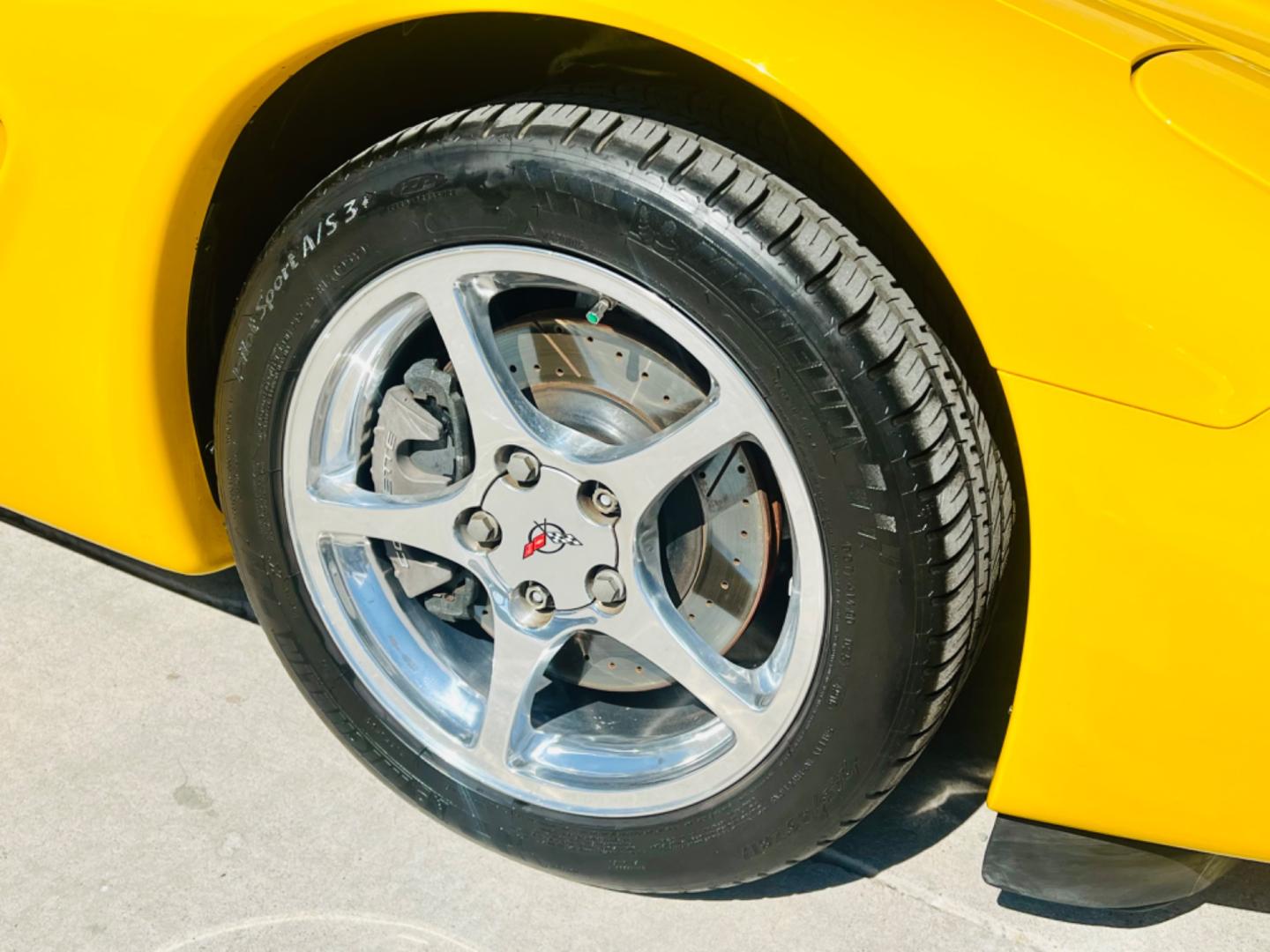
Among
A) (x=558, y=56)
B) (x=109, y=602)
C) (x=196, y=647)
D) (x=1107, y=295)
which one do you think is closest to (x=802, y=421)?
(x=1107, y=295)

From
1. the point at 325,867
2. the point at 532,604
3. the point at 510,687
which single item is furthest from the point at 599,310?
the point at 325,867

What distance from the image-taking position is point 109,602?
2240 mm

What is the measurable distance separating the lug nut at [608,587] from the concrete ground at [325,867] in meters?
0.44

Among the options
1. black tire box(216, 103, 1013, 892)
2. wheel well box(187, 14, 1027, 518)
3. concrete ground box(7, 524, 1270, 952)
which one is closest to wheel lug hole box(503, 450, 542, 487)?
black tire box(216, 103, 1013, 892)

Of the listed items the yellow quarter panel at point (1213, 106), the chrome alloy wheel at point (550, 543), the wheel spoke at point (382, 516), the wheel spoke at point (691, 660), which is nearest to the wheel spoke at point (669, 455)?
the chrome alloy wheel at point (550, 543)

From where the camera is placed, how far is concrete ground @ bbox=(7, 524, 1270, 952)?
5.53 ft

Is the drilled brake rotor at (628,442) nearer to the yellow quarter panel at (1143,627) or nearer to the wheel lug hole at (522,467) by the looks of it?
the wheel lug hole at (522,467)

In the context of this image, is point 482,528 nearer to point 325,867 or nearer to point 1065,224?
point 325,867

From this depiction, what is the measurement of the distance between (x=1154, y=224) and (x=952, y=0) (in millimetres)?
319

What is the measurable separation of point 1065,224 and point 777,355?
30 cm

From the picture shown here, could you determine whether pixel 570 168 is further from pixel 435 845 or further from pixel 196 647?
pixel 196 647

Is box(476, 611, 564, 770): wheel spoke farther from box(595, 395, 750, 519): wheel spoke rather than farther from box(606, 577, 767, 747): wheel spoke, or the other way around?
box(595, 395, 750, 519): wheel spoke

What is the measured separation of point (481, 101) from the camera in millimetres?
1609

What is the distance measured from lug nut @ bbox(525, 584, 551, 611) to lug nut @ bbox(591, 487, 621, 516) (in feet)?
0.48
